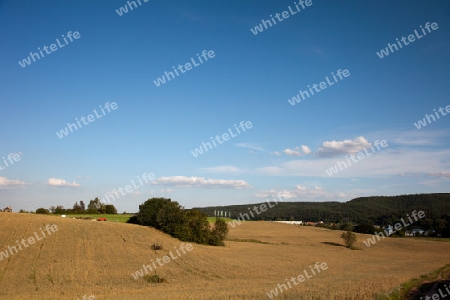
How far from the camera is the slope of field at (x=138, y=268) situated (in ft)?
79.9

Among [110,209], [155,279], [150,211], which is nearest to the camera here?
[155,279]

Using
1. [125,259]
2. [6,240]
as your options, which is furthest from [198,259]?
[6,240]

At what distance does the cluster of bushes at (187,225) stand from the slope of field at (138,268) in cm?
311

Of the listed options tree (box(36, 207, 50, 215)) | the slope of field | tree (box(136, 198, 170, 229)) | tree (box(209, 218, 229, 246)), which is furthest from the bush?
tree (box(36, 207, 50, 215))

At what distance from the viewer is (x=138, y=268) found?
127ft

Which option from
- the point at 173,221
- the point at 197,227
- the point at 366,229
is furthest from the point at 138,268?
the point at 366,229

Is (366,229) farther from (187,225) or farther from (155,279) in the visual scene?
(155,279)

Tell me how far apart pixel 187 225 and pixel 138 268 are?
108ft

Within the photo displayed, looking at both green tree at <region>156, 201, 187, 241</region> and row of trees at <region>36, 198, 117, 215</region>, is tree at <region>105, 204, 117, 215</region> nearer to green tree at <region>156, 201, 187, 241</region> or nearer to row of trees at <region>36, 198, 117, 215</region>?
row of trees at <region>36, 198, 117, 215</region>

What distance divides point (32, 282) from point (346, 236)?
65.8 meters

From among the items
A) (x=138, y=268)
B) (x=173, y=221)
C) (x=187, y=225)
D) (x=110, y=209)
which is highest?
(x=110, y=209)

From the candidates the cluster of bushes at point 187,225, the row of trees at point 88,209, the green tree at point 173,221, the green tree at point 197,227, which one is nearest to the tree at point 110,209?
the row of trees at point 88,209

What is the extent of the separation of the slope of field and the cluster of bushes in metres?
3.11

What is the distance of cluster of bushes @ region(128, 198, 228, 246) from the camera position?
7056 cm
